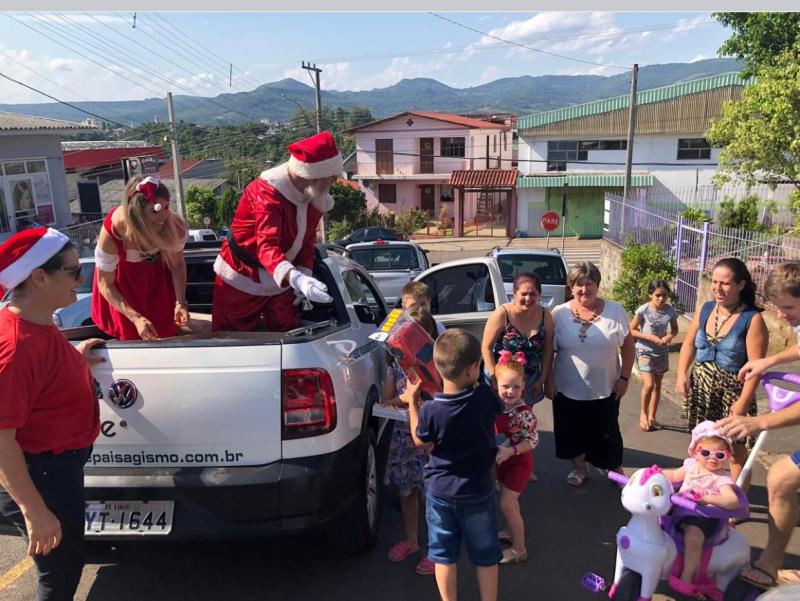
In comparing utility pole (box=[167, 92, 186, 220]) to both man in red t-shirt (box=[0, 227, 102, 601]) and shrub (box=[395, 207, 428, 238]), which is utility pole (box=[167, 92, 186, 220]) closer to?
shrub (box=[395, 207, 428, 238])

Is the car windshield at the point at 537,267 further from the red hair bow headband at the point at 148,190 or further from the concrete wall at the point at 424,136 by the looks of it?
the concrete wall at the point at 424,136

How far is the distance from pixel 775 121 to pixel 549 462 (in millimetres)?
8849

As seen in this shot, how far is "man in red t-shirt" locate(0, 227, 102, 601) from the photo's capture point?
7.20 feet

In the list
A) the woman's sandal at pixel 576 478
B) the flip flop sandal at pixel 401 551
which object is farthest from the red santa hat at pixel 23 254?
the woman's sandal at pixel 576 478

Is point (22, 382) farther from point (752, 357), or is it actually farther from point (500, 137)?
point (500, 137)

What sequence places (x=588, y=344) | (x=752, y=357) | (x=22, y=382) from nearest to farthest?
(x=22, y=382), (x=752, y=357), (x=588, y=344)

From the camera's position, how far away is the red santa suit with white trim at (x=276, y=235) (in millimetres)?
3732

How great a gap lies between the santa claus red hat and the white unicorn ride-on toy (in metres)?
2.38

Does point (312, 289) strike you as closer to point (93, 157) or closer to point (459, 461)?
point (459, 461)

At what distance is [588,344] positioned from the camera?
4.16 m

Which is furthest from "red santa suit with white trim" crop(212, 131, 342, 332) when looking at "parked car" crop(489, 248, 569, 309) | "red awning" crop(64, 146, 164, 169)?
"red awning" crop(64, 146, 164, 169)

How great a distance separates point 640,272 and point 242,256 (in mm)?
8361

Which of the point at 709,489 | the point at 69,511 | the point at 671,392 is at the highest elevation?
the point at 69,511

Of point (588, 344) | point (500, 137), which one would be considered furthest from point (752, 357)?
point (500, 137)
